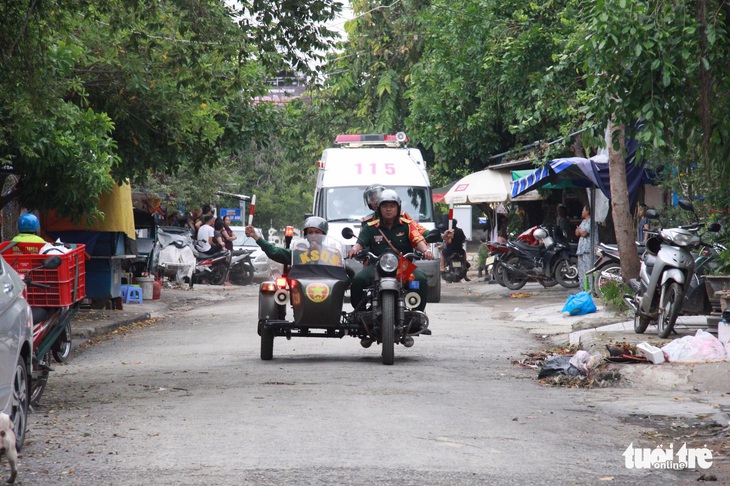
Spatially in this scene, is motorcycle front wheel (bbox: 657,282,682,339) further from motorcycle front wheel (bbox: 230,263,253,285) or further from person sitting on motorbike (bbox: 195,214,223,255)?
motorcycle front wheel (bbox: 230,263,253,285)

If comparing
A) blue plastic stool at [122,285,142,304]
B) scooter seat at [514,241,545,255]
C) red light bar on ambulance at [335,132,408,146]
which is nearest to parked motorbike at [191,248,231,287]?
red light bar on ambulance at [335,132,408,146]

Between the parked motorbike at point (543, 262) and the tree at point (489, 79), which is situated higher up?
the tree at point (489, 79)

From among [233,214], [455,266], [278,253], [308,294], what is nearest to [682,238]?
[308,294]

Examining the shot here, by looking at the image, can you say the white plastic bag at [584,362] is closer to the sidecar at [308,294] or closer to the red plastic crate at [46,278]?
the sidecar at [308,294]

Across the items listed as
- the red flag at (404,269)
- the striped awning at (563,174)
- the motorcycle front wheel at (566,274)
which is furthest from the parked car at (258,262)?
the red flag at (404,269)

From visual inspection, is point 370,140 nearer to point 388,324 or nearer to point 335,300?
point 335,300

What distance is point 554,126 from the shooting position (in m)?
27.7

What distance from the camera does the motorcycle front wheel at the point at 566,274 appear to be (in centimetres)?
2384

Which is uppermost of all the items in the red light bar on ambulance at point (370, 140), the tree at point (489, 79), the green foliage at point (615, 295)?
the tree at point (489, 79)

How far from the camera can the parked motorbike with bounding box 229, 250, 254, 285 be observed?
104ft

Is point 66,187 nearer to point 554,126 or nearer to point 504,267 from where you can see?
point 504,267

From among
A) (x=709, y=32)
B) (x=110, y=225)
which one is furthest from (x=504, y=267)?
(x=709, y=32)

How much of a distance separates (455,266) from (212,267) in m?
7.24

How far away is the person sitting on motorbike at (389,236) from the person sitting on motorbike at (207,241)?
1822 cm
